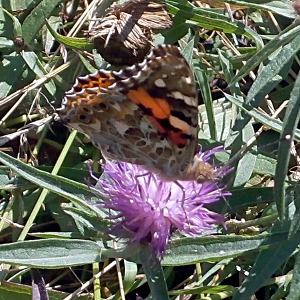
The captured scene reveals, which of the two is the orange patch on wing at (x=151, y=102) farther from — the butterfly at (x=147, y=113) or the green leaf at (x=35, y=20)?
the green leaf at (x=35, y=20)

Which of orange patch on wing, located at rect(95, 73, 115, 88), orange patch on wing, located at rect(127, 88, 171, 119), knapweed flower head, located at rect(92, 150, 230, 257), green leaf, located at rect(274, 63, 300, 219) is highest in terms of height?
orange patch on wing, located at rect(95, 73, 115, 88)

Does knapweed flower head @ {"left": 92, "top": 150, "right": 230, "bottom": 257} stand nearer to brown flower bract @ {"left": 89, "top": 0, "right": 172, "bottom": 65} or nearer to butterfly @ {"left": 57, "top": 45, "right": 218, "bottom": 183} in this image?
butterfly @ {"left": 57, "top": 45, "right": 218, "bottom": 183}

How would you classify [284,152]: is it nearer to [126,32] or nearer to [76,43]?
[126,32]

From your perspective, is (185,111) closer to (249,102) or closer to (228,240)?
(228,240)

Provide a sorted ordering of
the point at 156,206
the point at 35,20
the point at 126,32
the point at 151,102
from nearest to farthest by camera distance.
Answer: the point at 151,102, the point at 156,206, the point at 126,32, the point at 35,20

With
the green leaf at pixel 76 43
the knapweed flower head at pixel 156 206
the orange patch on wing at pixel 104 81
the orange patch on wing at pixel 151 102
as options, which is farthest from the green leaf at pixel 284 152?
the green leaf at pixel 76 43

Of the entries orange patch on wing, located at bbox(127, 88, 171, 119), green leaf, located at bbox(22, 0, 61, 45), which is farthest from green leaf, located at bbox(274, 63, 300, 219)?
green leaf, located at bbox(22, 0, 61, 45)

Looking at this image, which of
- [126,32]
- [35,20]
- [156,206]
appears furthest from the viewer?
[35,20]

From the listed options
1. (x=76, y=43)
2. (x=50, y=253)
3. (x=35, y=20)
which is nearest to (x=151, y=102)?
(x=50, y=253)
